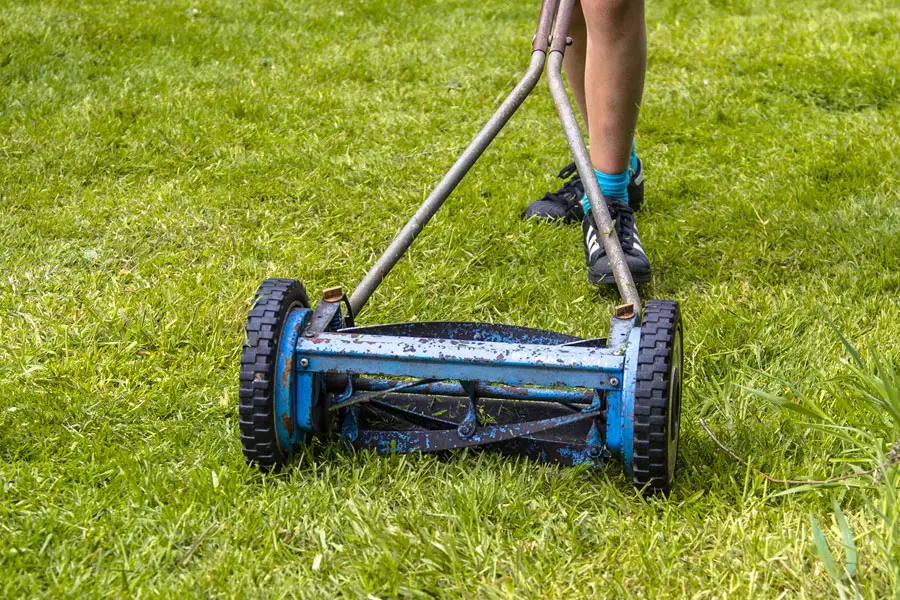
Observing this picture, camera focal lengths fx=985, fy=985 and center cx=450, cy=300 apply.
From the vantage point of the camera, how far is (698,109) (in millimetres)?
4367

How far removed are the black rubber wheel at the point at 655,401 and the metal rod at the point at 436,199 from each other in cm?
66

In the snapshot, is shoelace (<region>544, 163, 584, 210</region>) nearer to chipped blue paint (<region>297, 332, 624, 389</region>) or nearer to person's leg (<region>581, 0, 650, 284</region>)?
person's leg (<region>581, 0, 650, 284</region>)

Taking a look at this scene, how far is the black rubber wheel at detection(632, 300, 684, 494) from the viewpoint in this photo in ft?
5.73

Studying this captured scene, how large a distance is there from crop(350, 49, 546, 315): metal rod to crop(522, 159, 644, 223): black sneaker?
76 centimetres

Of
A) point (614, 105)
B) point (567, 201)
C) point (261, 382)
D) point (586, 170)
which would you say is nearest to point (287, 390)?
point (261, 382)

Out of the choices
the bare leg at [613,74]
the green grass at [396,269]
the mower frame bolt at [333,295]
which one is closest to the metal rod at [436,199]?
the mower frame bolt at [333,295]

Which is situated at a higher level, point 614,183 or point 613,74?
point 613,74

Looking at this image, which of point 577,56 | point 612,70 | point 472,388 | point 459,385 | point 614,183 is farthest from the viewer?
point 577,56

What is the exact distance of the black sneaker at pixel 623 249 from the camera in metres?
2.74

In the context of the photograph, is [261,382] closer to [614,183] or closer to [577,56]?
[614,183]

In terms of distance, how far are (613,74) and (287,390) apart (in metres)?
1.42

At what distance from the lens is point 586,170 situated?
2320mm

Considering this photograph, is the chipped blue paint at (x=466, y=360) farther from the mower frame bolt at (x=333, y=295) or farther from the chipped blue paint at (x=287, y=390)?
the mower frame bolt at (x=333, y=295)

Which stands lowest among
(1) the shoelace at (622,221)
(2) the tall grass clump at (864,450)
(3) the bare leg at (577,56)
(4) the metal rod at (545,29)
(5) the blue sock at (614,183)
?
(2) the tall grass clump at (864,450)
